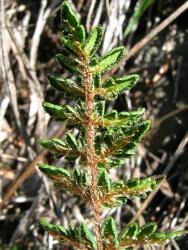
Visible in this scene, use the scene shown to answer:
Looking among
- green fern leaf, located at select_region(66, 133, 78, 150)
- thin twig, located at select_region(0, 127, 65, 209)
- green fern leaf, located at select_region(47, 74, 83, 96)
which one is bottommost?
thin twig, located at select_region(0, 127, 65, 209)

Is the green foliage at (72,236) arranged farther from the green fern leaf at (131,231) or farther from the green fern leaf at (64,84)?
the green fern leaf at (64,84)

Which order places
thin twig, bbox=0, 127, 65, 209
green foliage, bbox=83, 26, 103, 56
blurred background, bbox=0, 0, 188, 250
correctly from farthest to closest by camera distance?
1. blurred background, bbox=0, 0, 188, 250
2. thin twig, bbox=0, 127, 65, 209
3. green foliage, bbox=83, 26, 103, 56

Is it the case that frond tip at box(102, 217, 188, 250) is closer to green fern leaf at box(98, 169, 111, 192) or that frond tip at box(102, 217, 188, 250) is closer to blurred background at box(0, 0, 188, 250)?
green fern leaf at box(98, 169, 111, 192)

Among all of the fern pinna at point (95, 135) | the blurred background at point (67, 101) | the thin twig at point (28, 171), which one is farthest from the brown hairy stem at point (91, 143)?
the blurred background at point (67, 101)

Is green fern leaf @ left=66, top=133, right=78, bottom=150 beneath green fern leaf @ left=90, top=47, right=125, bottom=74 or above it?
beneath

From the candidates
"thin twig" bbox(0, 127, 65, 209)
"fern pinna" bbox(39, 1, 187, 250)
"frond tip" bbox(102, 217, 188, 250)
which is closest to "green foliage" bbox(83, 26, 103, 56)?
"fern pinna" bbox(39, 1, 187, 250)

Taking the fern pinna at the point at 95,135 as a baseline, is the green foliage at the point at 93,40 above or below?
above

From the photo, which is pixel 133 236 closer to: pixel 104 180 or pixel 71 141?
pixel 104 180
